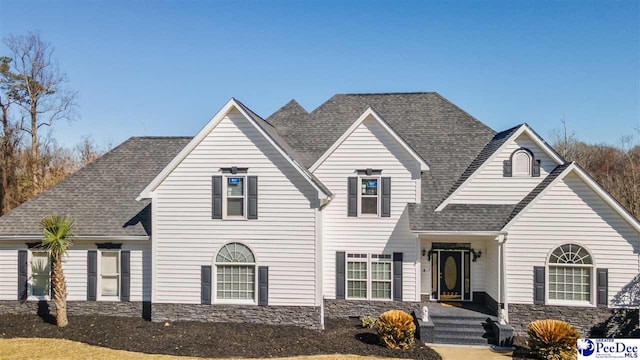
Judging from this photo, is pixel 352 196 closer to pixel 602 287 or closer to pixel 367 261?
pixel 367 261

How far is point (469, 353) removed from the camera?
12.4 meters

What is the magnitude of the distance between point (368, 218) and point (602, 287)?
813cm

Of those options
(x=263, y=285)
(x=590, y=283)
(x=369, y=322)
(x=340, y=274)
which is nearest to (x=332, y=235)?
(x=340, y=274)

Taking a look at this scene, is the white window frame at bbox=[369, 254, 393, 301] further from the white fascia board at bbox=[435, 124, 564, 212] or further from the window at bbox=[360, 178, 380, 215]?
the white fascia board at bbox=[435, 124, 564, 212]

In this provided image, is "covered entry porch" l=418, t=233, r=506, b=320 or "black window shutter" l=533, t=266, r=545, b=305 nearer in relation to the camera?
"black window shutter" l=533, t=266, r=545, b=305

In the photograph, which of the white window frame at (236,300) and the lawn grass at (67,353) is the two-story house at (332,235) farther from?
the lawn grass at (67,353)

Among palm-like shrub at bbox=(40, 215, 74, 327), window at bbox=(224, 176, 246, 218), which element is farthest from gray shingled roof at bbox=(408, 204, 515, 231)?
palm-like shrub at bbox=(40, 215, 74, 327)

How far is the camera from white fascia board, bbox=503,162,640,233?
13.3m

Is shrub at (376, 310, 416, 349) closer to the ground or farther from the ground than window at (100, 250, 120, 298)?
closer to the ground

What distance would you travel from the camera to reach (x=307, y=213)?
1397cm

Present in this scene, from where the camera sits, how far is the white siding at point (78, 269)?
49.3ft

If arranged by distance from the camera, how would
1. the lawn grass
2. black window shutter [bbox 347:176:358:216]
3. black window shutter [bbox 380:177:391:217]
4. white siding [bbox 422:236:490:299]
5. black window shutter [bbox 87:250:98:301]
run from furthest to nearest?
white siding [bbox 422:236:490:299] → black window shutter [bbox 347:176:358:216] → black window shutter [bbox 380:177:391:217] → black window shutter [bbox 87:250:98:301] → the lawn grass

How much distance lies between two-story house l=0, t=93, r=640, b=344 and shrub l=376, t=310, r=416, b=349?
2532mm

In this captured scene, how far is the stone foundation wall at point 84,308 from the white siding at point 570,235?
44.2 feet
